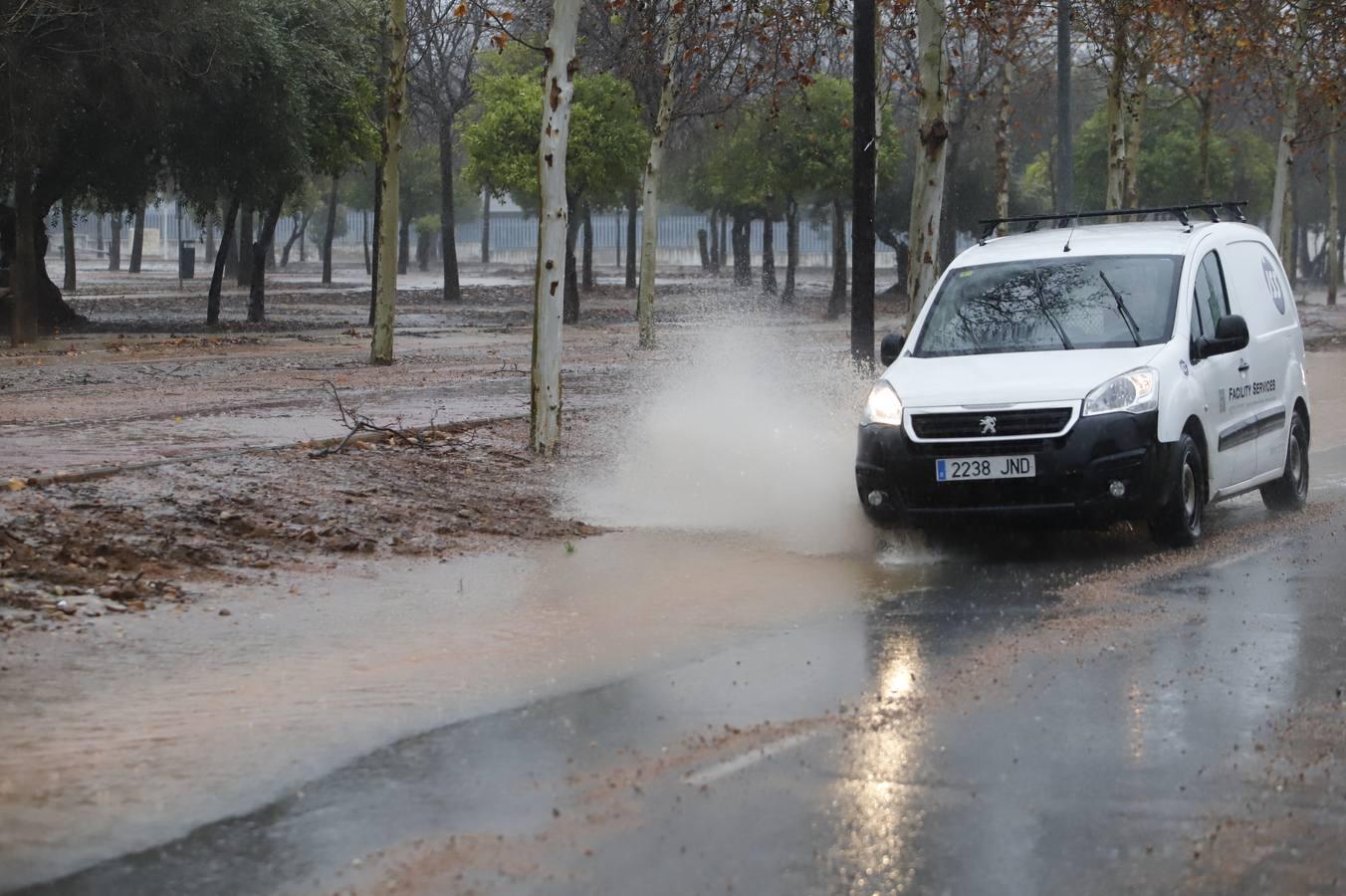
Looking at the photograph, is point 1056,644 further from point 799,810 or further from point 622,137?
point 622,137

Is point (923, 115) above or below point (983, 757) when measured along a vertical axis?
Answer: above

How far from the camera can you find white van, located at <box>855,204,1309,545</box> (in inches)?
387

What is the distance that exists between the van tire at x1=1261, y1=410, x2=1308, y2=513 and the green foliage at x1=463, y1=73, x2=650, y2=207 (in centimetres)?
2760

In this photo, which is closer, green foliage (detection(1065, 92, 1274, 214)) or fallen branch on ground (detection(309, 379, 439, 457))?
fallen branch on ground (detection(309, 379, 439, 457))

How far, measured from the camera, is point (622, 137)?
40.0 meters

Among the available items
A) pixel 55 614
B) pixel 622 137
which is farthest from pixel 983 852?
pixel 622 137

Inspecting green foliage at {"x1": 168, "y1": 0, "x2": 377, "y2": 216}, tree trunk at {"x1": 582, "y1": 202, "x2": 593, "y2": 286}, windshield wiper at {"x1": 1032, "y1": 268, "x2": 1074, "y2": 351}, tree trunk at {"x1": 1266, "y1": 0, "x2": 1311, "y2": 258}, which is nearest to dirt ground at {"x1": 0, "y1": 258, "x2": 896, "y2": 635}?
windshield wiper at {"x1": 1032, "y1": 268, "x2": 1074, "y2": 351}

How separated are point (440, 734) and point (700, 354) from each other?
20.2 m

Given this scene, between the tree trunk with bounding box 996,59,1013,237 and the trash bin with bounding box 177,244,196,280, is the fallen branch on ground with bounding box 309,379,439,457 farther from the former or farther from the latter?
the trash bin with bounding box 177,244,196,280

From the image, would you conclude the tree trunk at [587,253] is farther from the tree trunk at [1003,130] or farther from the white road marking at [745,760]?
the white road marking at [745,760]

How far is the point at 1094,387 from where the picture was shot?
992cm

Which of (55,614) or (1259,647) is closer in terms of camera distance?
(1259,647)

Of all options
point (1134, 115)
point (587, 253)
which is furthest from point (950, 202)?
point (1134, 115)

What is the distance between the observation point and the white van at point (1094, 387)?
32.2 ft
